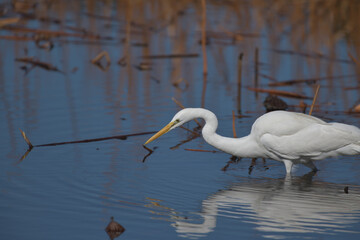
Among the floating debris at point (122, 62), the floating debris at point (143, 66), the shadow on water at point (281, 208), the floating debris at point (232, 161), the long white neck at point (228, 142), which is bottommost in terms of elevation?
the shadow on water at point (281, 208)

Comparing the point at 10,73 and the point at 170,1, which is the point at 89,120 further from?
the point at 170,1

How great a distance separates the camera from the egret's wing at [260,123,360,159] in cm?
589

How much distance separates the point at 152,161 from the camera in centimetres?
643

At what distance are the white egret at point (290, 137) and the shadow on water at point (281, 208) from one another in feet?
0.97

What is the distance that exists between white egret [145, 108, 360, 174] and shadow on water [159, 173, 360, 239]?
295mm

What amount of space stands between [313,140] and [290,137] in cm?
22

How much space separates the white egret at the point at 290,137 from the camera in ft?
19.4

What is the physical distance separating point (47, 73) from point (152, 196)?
232 inches

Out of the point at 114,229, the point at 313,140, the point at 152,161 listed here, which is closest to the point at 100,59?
the point at 152,161

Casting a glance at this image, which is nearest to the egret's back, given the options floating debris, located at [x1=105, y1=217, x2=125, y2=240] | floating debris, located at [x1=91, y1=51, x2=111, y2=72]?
floating debris, located at [x1=105, y1=217, x2=125, y2=240]

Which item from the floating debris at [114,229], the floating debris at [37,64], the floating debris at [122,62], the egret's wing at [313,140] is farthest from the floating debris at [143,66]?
the floating debris at [114,229]

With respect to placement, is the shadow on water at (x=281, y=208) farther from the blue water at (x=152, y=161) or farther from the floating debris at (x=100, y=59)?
the floating debris at (x=100, y=59)

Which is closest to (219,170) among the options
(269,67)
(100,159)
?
(100,159)

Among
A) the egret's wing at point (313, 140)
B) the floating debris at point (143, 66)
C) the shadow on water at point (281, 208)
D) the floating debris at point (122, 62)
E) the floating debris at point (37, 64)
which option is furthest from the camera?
the floating debris at point (122, 62)
